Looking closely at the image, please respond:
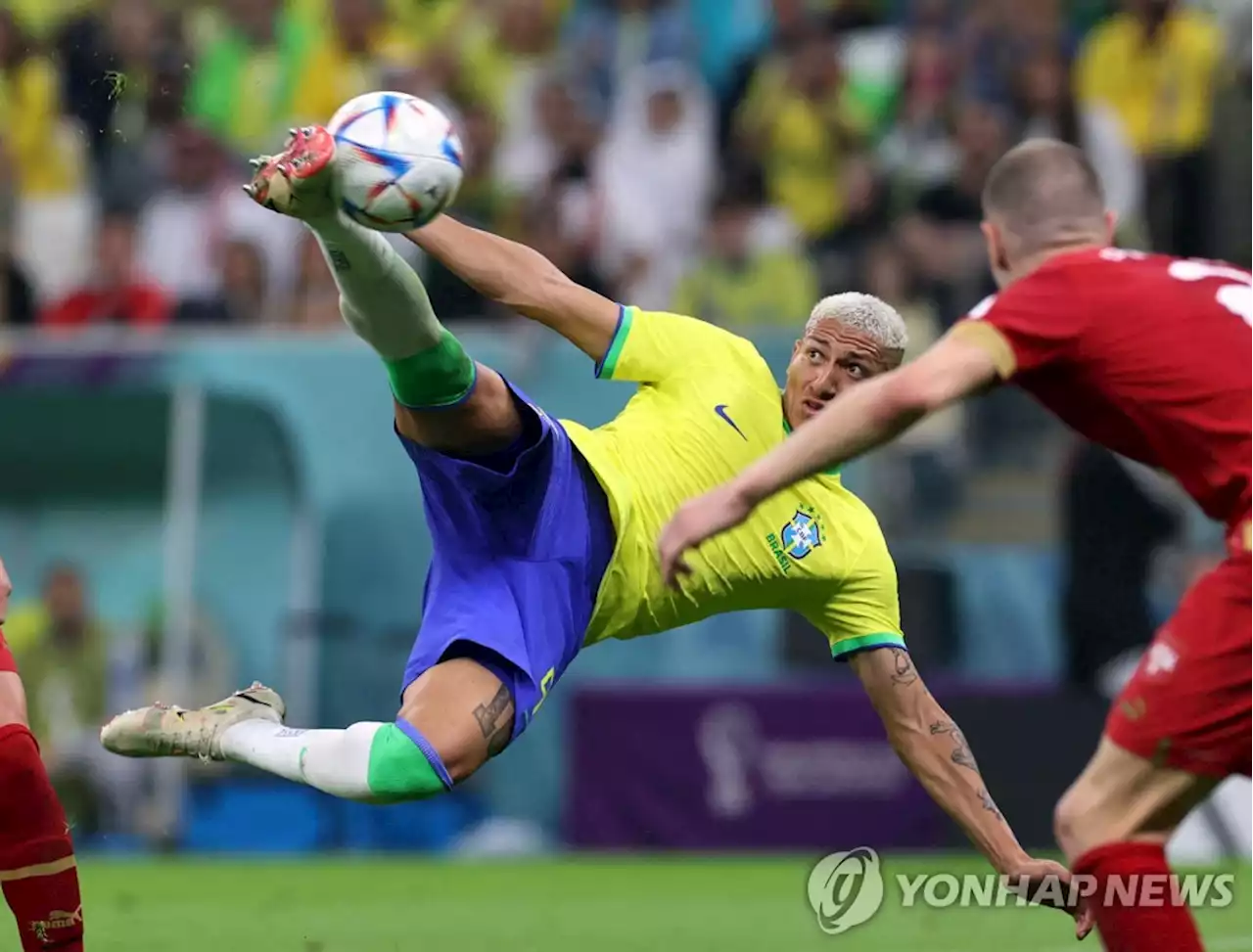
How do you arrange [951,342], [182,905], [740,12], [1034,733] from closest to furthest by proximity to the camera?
[951,342], [182,905], [1034,733], [740,12]

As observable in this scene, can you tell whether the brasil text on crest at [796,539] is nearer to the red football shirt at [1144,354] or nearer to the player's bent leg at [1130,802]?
the red football shirt at [1144,354]

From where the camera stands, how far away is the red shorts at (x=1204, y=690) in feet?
17.3

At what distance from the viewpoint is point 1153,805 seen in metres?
5.32

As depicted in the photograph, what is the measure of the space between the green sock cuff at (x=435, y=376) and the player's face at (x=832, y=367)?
1230 millimetres

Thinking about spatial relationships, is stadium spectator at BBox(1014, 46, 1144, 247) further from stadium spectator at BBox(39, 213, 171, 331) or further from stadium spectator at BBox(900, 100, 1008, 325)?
stadium spectator at BBox(39, 213, 171, 331)

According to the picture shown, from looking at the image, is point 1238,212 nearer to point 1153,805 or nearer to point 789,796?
point 789,796

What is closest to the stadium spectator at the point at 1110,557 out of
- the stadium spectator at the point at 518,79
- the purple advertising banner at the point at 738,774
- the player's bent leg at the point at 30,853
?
the purple advertising banner at the point at 738,774

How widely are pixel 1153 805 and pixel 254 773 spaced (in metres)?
9.84

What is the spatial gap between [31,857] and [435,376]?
181cm

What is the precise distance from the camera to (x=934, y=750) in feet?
23.9

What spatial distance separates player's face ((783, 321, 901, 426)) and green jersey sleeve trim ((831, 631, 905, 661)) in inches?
29.2

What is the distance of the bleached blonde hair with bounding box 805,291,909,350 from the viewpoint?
7458mm

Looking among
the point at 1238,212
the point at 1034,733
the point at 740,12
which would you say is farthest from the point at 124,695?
the point at 1238,212

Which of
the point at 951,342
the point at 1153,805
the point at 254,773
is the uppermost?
the point at 951,342
